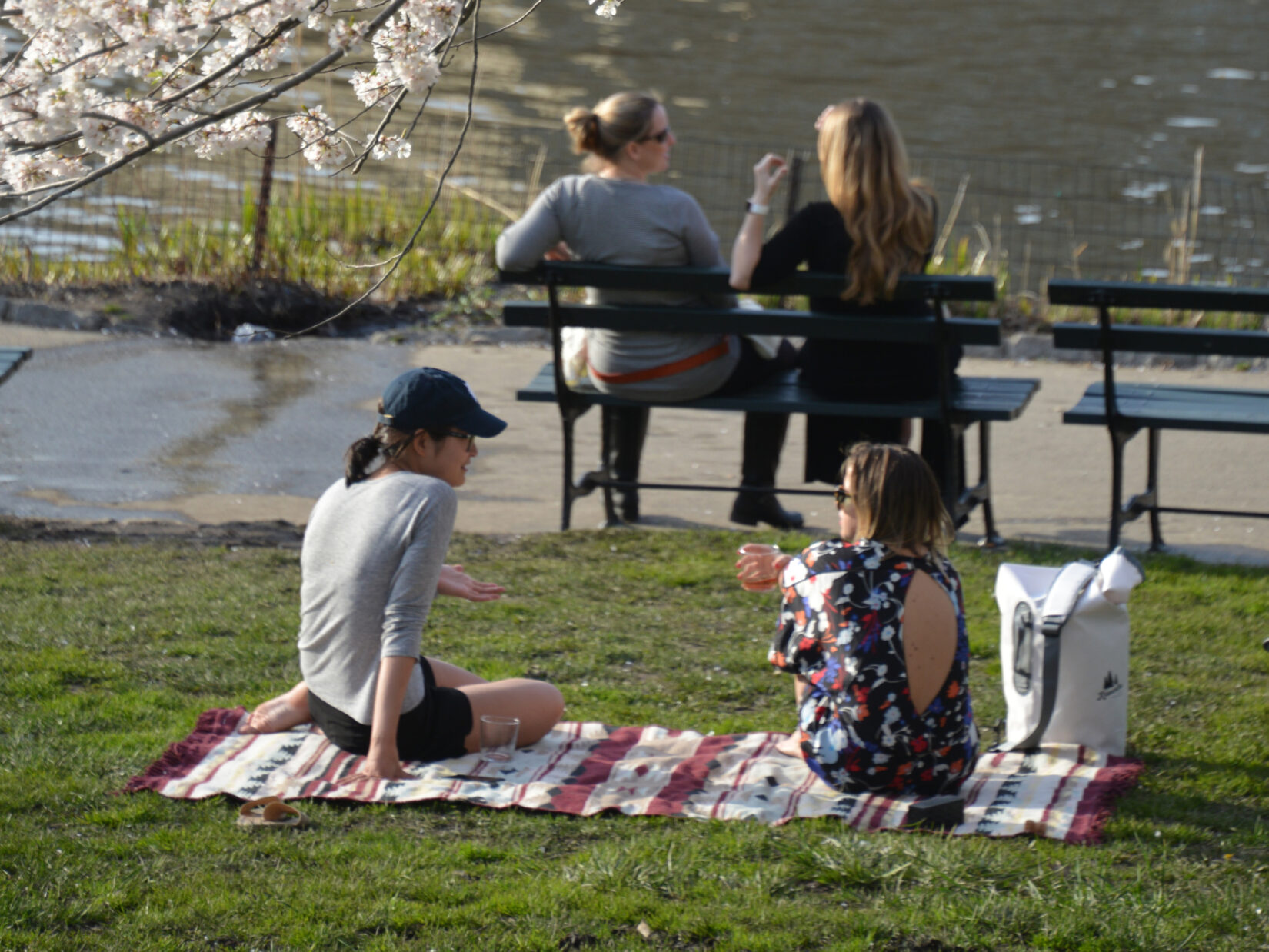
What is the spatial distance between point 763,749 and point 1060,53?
24835 millimetres

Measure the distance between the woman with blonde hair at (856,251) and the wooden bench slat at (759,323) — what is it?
101 mm

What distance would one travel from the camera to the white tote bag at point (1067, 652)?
3.72m

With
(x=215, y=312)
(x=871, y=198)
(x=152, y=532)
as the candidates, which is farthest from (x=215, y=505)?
(x=215, y=312)

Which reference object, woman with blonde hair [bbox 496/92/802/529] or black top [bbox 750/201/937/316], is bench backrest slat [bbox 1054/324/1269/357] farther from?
woman with blonde hair [bbox 496/92/802/529]

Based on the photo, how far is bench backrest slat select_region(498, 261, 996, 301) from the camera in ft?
17.5

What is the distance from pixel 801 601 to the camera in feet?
11.8

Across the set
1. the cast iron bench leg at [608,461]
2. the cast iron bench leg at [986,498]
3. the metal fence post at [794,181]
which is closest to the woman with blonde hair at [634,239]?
the cast iron bench leg at [608,461]

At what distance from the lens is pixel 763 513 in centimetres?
609

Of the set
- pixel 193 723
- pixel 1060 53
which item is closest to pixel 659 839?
pixel 193 723

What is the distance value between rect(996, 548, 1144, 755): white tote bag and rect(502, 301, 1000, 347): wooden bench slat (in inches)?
66.1

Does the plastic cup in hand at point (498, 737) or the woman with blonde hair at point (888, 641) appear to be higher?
the woman with blonde hair at point (888, 641)

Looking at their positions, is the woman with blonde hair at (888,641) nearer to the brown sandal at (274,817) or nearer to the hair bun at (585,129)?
the brown sandal at (274,817)

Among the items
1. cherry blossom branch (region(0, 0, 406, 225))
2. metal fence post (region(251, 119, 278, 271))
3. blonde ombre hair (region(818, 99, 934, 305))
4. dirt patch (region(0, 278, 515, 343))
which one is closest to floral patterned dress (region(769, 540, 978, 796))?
cherry blossom branch (region(0, 0, 406, 225))

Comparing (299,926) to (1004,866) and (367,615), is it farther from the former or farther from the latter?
(1004,866)
